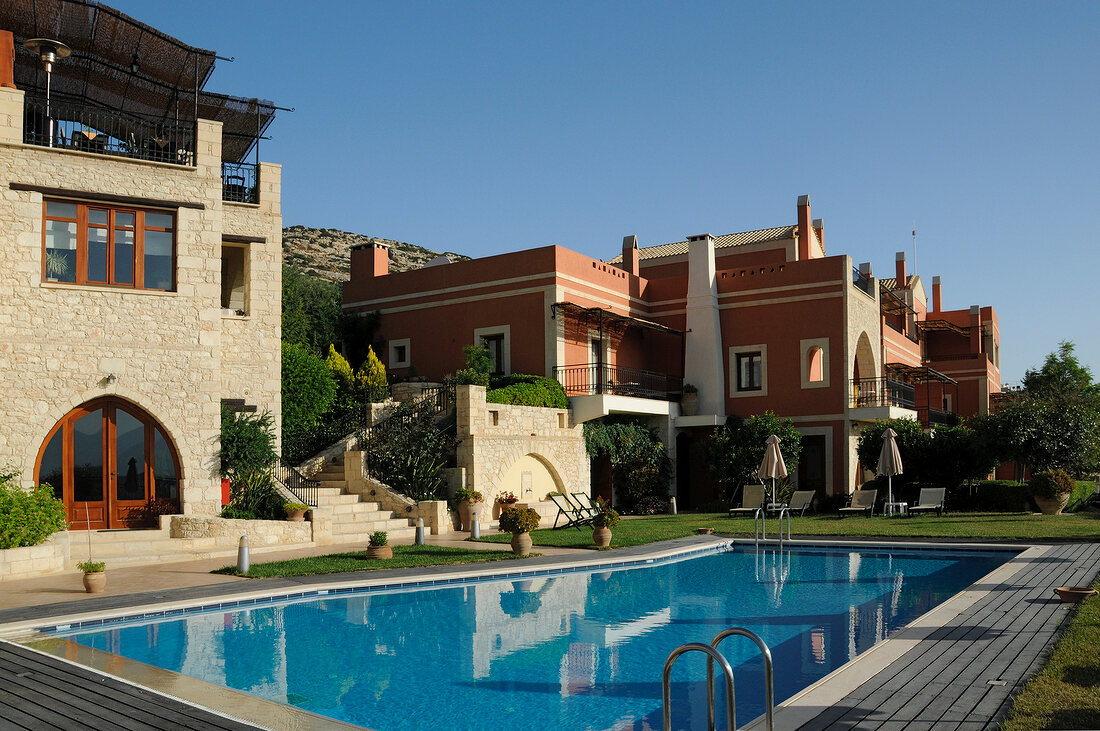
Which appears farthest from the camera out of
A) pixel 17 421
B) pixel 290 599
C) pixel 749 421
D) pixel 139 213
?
pixel 749 421

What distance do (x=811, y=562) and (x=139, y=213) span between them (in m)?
12.7

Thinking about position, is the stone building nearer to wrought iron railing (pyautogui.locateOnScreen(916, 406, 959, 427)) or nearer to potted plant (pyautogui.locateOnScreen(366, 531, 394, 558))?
potted plant (pyautogui.locateOnScreen(366, 531, 394, 558))

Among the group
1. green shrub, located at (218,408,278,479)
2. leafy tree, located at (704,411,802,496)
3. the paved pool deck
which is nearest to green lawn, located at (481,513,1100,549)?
leafy tree, located at (704,411,802,496)

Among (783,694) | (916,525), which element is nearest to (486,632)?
(783,694)

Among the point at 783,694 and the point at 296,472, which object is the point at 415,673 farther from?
the point at 296,472

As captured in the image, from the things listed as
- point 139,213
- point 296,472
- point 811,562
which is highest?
point 139,213

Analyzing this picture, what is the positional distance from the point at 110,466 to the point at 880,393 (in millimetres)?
20766

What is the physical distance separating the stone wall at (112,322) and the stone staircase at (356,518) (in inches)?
87.2

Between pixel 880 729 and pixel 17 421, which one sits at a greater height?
pixel 17 421

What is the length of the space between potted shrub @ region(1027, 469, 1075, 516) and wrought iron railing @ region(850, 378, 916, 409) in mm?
5232

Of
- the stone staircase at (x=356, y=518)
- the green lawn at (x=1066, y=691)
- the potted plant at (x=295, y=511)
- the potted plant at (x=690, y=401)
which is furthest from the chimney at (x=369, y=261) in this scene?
the green lawn at (x=1066, y=691)

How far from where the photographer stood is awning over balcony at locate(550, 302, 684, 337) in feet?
78.0

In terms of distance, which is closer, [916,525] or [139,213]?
[139,213]

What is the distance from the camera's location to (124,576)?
1243 cm
